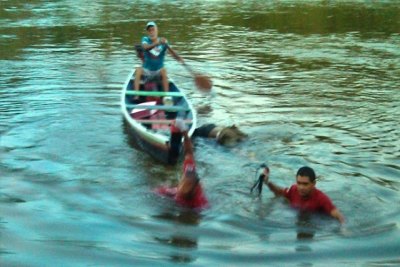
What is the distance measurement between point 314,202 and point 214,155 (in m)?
3.04

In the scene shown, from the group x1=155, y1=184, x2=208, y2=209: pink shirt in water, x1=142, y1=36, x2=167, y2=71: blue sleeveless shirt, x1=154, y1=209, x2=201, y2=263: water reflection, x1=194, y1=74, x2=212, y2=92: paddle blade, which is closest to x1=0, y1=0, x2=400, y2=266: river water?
x1=154, y1=209, x2=201, y2=263: water reflection

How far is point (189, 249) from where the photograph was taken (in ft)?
22.2

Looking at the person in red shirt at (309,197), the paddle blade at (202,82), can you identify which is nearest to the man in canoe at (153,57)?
the paddle blade at (202,82)

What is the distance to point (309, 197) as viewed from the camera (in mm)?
7461

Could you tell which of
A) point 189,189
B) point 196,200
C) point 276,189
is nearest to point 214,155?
point 276,189

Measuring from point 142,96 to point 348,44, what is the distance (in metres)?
11.8

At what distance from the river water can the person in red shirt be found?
0.45ft

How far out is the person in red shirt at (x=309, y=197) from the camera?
7168 millimetres

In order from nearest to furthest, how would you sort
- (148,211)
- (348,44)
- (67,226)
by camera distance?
(67,226)
(148,211)
(348,44)

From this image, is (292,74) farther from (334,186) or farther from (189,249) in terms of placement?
(189,249)

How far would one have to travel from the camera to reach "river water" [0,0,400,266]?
22.4ft

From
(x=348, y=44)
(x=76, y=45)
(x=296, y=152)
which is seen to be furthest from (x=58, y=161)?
(x=348, y=44)

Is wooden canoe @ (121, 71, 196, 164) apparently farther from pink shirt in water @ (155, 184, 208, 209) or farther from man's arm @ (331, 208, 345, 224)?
man's arm @ (331, 208, 345, 224)

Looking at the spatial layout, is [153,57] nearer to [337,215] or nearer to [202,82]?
[202,82]
